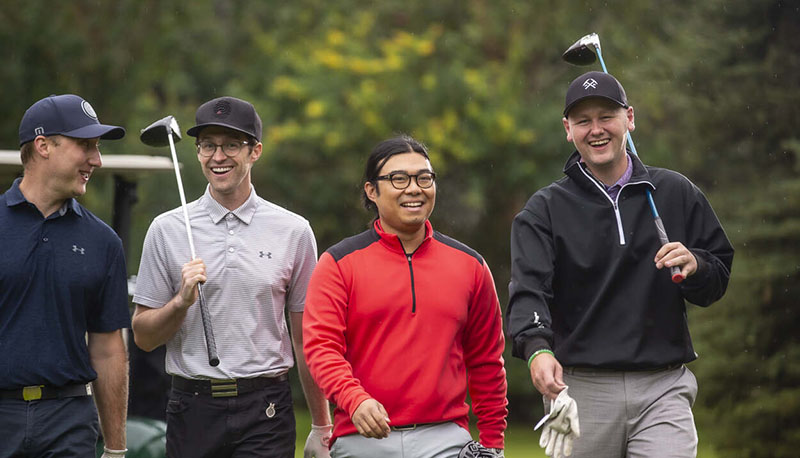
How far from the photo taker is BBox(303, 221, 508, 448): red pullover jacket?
466cm

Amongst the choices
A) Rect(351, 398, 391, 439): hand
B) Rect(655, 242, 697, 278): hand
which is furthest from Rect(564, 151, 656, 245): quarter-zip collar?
Rect(351, 398, 391, 439): hand

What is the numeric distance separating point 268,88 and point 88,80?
3.29m

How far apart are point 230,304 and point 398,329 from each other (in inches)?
33.0

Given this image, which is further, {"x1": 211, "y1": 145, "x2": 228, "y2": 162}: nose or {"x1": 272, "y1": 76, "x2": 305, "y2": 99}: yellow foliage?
{"x1": 272, "y1": 76, "x2": 305, "y2": 99}: yellow foliage

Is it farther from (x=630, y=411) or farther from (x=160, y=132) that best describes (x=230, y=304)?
(x=630, y=411)

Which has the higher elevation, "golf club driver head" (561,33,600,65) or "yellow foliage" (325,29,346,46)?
"yellow foliage" (325,29,346,46)

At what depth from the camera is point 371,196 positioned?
5.03m

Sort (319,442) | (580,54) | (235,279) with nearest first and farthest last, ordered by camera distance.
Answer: (235,279) → (319,442) → (580,54)

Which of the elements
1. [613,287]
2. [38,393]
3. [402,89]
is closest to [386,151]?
[613,287]

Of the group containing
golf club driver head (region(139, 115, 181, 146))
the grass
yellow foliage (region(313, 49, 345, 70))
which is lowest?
the grass

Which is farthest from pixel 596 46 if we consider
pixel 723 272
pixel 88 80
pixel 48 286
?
pixel 88 80

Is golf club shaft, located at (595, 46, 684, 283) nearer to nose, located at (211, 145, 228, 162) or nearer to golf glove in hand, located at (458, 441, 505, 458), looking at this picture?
golf glove in hand, located at (458, 441, 505, 458)

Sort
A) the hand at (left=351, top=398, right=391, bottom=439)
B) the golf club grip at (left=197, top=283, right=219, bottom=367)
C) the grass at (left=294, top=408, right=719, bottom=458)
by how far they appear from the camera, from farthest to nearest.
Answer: the grass at (left=294, top=408, right=719, bottom=458), the golf club grip at (left=197, top=283, right=219, bottom=367), the hand at (left=351, top=398, right=391, bottom=439)

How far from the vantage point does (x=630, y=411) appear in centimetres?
478
